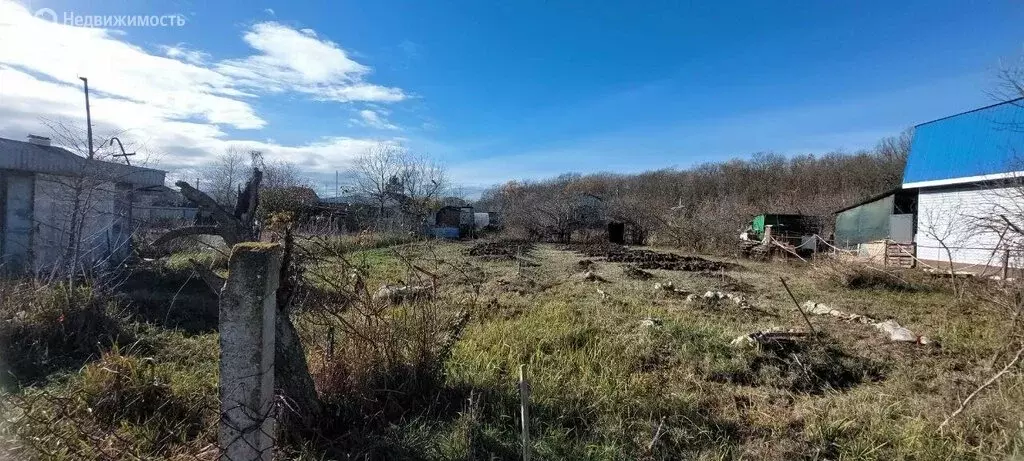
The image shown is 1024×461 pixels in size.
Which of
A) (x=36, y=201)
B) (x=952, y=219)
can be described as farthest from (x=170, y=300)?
(x=952, y=219)

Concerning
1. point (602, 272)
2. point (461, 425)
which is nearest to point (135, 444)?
point (461, 425)

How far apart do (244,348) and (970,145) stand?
20440mm

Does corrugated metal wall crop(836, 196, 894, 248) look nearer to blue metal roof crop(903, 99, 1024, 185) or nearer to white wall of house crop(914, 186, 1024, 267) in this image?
white wall of house crop(914, 186, 1024, 267)

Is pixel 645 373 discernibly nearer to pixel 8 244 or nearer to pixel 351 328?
pixel 351 328

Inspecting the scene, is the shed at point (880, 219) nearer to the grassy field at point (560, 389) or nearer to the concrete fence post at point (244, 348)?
the grassy field at point (560, 389)

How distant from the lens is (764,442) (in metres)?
3.54

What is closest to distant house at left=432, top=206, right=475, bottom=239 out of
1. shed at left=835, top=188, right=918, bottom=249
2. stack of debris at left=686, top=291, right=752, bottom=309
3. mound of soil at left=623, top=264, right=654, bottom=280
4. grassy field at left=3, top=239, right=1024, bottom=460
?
mound of soil at left=623, top=264, right=654, bottom=280

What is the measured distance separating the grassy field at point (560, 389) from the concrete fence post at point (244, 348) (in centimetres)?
99

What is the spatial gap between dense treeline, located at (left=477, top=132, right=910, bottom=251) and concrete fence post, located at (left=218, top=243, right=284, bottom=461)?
78.1ft

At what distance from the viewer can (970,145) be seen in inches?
609

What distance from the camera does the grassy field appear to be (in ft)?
10.8

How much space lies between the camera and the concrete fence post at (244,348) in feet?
6.89

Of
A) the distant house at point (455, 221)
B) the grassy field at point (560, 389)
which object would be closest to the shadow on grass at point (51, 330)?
the grassy field at point (560, 389)

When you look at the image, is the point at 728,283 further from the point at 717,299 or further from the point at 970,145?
the point at 970,145
